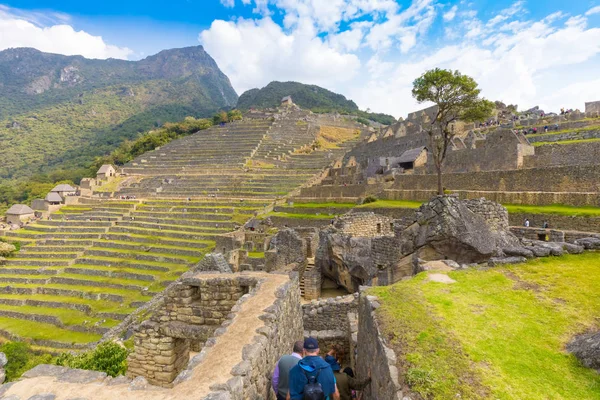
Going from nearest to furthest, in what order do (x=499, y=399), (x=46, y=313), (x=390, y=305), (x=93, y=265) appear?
(x=499, y=399), (x=390, y=305), (x=46, y=313), (x=93, y=265)

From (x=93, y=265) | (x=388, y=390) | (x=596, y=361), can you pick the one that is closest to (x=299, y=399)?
(x=388, y=390)

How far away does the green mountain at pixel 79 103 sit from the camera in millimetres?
82688

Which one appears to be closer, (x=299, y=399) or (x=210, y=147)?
(x=299, y=399)

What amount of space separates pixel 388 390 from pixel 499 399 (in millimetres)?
1113

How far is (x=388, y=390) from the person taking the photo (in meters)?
3.48

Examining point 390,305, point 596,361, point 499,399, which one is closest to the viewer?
point 499,399

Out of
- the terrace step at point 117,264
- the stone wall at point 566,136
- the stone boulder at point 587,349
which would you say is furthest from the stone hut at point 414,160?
the stone boulder at point 587,349

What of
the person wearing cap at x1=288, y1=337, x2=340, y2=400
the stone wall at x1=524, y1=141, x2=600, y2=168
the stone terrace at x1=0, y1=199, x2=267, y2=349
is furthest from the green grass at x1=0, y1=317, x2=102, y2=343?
the stone wall at x1=524, y1=141, x2=600, y2=168

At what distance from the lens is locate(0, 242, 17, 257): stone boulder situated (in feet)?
93.3

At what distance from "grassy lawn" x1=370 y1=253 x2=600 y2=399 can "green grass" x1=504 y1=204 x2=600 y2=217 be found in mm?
6818

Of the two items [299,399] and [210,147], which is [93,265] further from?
[210,147]

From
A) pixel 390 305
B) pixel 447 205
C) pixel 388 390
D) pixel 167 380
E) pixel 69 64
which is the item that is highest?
pixel 69 64

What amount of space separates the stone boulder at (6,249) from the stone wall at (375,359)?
35757 millimetres

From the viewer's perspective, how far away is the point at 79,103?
375 ft
